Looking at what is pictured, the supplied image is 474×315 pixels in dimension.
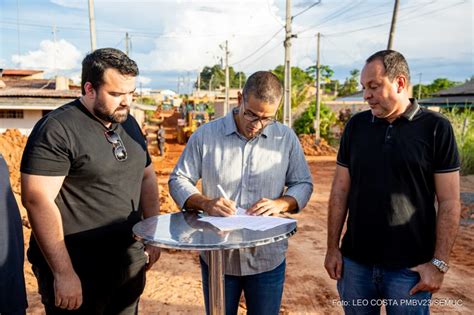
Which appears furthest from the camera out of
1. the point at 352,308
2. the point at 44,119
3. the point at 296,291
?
the point at 296,291

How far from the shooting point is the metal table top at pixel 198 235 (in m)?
1.70

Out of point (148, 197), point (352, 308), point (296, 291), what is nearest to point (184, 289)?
point (296, 291)

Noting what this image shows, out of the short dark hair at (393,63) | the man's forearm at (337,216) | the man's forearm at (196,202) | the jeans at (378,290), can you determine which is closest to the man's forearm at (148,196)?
the man's forearm at (196,202)

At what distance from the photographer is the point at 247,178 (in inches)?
98.7

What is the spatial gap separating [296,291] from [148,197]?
3049 mm

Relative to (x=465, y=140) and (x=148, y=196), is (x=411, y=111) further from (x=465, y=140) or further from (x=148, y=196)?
(x=465, y=140)

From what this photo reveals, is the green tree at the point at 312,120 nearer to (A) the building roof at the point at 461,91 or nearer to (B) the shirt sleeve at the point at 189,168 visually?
(A) the building roof at the point at 461,91

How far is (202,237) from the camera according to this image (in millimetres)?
1824

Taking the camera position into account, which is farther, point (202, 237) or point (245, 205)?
point (245, 205)

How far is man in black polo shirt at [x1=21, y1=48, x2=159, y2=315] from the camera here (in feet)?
6.98

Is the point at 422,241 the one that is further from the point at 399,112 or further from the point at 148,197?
the point at 148,197

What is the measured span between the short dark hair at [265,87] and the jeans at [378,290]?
111cm

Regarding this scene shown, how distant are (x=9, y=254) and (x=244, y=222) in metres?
1.09

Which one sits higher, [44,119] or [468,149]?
[44,119]
